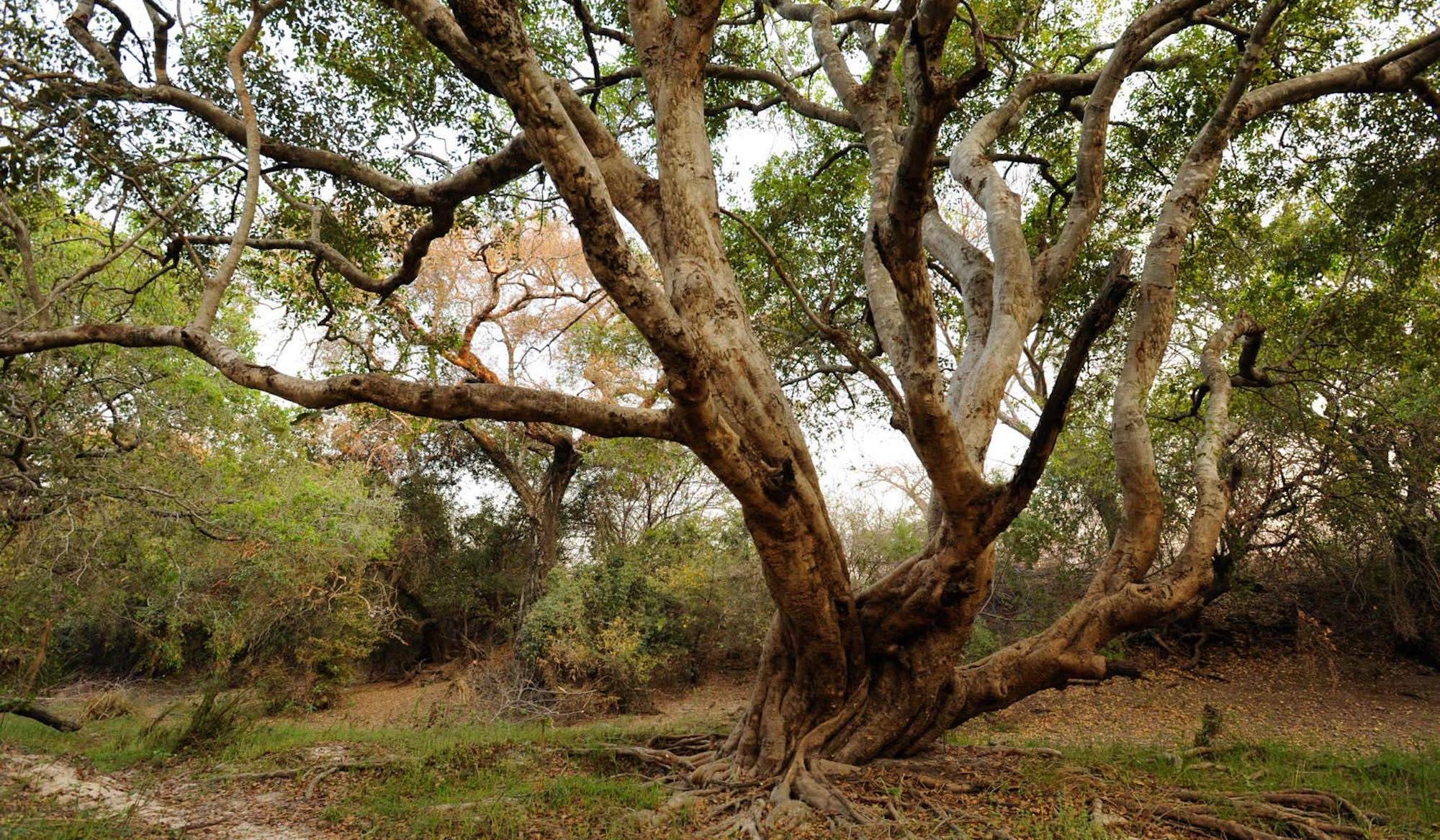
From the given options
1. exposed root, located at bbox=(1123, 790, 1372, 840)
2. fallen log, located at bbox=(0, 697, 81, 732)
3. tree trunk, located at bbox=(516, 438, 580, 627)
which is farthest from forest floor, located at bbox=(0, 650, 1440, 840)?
tree trunk, located at bbox=(516, 438, 580, 627)

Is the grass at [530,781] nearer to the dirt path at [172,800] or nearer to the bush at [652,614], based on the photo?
the dirt path at [172,800]

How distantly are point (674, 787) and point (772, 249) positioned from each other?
4.07 metres

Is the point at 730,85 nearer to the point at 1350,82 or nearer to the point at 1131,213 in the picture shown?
the point at 1131,213

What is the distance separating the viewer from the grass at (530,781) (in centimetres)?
407

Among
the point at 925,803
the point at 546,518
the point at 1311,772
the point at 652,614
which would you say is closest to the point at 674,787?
the point at 925,803

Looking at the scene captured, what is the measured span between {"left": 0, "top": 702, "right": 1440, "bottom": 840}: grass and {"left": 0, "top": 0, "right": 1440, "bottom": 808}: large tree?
3.07ft

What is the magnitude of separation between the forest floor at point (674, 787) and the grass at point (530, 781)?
0.02 metres

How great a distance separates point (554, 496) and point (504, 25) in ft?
40.9

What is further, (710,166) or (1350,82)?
(1350,82)

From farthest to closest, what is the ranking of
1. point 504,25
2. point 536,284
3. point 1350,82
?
point 536,284 → point 1350,82 → point 504,25

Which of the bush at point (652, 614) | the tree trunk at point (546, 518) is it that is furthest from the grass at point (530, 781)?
the tree trunk at point (546, 518)

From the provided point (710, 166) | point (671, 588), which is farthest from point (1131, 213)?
point (671, 588)

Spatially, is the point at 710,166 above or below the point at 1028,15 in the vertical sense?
below

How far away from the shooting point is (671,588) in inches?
492
